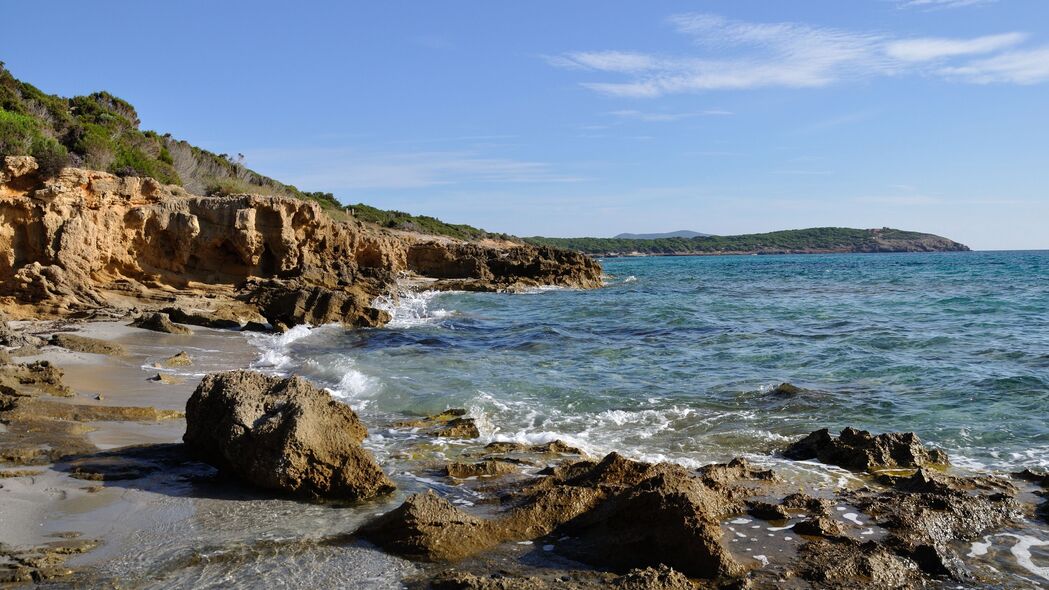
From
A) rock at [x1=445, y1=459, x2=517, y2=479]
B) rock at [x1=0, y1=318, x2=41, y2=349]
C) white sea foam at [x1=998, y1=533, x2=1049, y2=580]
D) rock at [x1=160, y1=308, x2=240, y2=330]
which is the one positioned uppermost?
rock at [x1=0, y1=318, x2=41, y2=349]

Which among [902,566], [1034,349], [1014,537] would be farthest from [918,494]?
[1034,349]

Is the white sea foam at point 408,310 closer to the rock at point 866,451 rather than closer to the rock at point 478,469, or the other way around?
the rock at point 478,469

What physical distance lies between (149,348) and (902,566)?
11597mm

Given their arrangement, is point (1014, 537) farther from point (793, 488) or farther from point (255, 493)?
point (255, 493)

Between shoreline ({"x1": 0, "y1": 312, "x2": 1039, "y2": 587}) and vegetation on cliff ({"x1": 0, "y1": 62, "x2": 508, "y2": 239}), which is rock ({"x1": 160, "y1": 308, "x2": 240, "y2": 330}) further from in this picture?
shoreline ({"x1": 0, "y1": 312, "x2": 1039, "y2": 587})

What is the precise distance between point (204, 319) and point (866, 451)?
1342 centimetres

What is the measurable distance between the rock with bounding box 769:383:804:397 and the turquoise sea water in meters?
0.16

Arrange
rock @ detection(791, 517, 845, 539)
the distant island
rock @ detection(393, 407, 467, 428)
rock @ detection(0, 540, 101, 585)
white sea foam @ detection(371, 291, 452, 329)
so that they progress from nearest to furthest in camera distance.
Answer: rock @ detection(0, 540, 101, 585) → rock @ detection(791, 517, 845, 539) → rock @ detection(393, 407, 467, 428) → white sea foam @ detection(371, 291, 452, 329) → the distant island

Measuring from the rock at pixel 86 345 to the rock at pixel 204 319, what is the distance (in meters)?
3.89

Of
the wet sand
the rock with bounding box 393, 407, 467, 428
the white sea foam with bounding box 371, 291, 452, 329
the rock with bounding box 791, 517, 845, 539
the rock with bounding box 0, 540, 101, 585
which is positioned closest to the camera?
the rock with bounding box 0, 540, 101, 585

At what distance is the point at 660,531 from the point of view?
4625mm

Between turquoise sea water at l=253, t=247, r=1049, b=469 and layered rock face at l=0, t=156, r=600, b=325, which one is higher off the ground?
layered rock face at l=0, t=156, r=600, b=325

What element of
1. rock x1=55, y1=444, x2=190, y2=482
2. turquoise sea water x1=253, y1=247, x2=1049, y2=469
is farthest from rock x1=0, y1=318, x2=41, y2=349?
rock x1=55, y1=444, x2=190, y2=482

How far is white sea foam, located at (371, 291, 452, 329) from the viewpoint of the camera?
20234 mm
